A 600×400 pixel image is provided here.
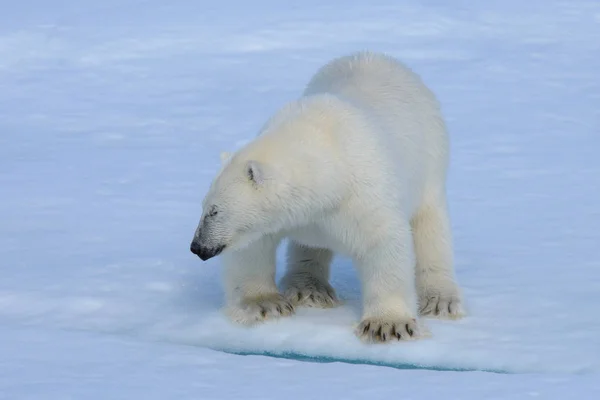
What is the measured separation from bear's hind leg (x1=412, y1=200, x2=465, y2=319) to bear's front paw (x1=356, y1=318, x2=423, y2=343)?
434 mm

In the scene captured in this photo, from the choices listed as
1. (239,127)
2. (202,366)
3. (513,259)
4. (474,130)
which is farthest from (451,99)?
(202,366)

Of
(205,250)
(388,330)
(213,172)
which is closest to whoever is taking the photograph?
(205,250)

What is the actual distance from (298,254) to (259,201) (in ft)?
2.71

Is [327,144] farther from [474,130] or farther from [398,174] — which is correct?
[474,130]

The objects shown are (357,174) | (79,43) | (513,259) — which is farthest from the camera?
(79,43)

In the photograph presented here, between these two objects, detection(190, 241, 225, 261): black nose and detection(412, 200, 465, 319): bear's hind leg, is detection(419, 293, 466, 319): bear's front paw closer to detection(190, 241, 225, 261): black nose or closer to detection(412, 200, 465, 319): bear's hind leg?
detection(412, 200, 465, 319): bear's hind leg

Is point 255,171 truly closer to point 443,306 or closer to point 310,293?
point 310,293

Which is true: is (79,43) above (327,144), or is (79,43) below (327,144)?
below

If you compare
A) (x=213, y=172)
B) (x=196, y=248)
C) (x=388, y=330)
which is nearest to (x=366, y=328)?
(x=388, y=330)

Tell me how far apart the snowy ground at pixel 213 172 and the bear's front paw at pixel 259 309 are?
0.20 ft

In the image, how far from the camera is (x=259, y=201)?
162 inches

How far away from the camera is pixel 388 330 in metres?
4.27

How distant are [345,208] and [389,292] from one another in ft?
Answer: 1.12

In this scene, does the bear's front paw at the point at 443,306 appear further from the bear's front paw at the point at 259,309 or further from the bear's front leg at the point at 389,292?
the bear's front paw at the point at 259,309
